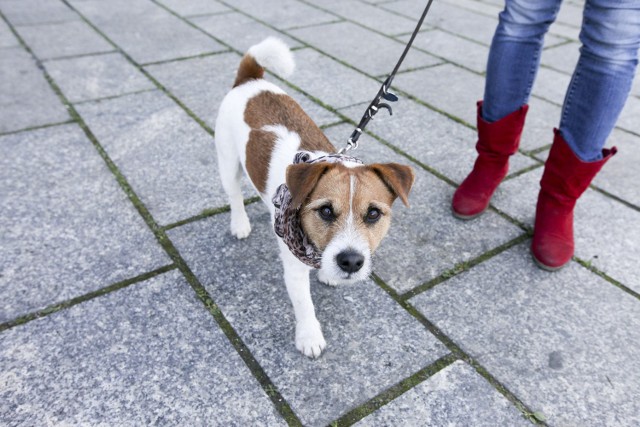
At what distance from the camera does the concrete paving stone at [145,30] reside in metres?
5.62

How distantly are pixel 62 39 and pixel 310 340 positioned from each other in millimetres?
5307

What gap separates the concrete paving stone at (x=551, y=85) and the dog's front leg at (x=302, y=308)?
12.1 feet

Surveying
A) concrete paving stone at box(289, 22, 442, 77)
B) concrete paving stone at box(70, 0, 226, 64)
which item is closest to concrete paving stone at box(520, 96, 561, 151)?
concrete paving stone at box(289, 22, 442, 77)

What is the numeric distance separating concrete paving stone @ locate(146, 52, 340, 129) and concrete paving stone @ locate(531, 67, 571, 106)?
228cm

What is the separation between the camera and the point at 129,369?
2.26 meters

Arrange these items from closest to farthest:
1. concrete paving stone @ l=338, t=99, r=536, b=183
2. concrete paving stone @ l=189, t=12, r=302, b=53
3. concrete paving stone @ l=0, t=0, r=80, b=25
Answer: concrete paving stone @ l=338, t=99, r=536, b=183 < concrete paving stone @ l=189, t=12, r=302, b=53 < concrete paving stone @ l=0, t=0, r=80, b=25

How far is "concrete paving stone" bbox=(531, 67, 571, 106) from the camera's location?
4992mm

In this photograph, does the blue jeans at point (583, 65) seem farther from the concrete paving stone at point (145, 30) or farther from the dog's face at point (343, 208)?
the concrete paving stone at point (145, 30)

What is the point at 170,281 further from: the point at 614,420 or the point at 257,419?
the point at 614,420

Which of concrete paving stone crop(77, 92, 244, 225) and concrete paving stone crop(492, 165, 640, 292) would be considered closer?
concrete paving stone crop(492, 165, 640, 292)

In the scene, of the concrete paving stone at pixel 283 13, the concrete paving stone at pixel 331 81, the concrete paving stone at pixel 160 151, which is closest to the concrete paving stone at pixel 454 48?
the concrete paving stone at pixel 331 81

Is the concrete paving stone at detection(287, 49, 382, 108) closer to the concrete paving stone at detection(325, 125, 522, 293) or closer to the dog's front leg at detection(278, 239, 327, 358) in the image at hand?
the concrete paving stone at detection(325, 125, 522, 293)

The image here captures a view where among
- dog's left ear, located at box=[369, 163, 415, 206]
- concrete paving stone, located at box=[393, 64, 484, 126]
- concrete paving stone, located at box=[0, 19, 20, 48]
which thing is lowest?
concrete paving stone, located at box=[0, 19, 20, 48]

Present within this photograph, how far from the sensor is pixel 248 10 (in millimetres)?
6992
